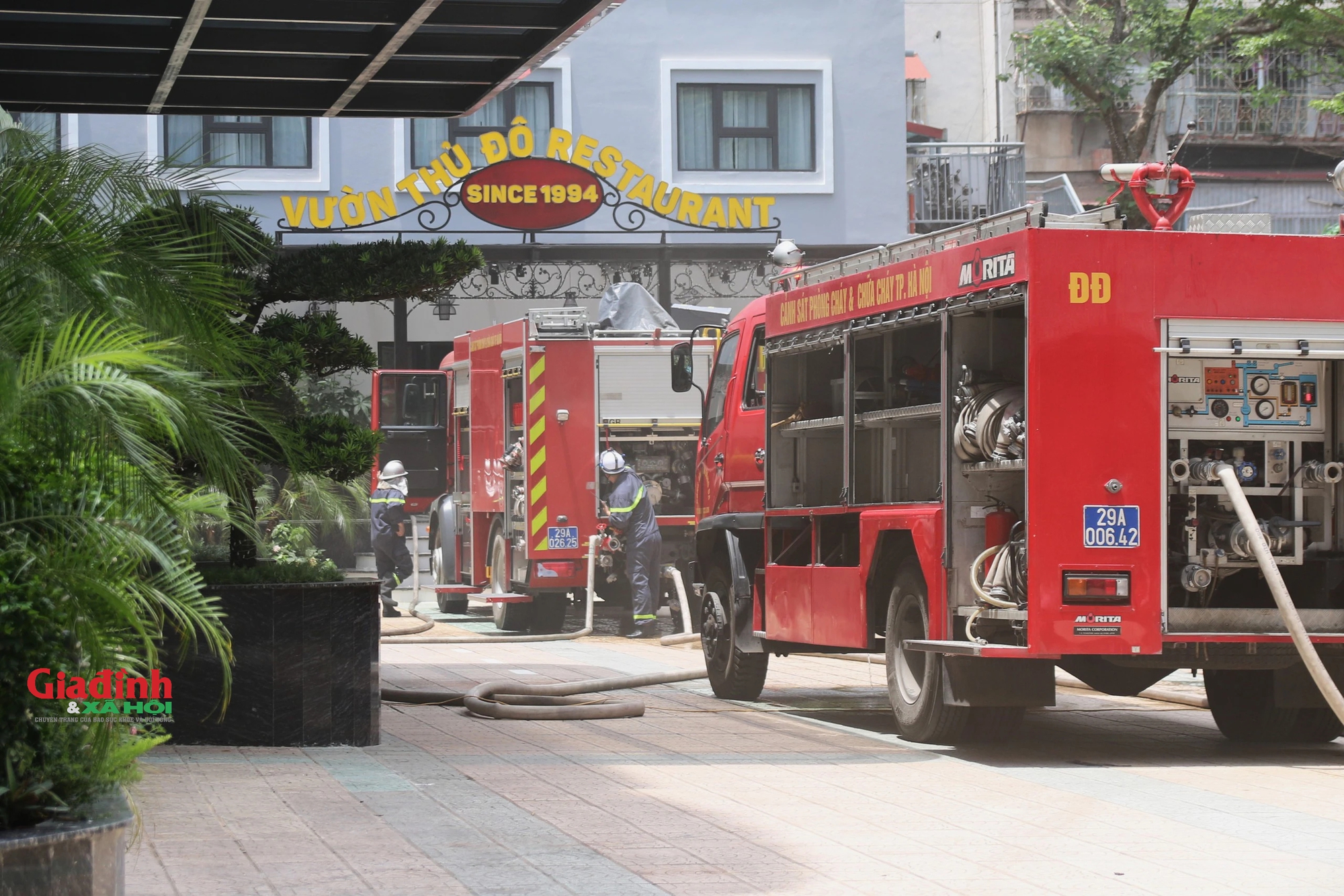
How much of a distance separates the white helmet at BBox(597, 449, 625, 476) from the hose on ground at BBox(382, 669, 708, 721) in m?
5.47


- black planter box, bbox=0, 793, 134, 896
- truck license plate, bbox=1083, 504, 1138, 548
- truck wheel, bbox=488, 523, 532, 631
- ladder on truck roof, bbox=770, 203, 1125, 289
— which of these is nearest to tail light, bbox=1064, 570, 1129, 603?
truck license plate, bbox=1083, 504, 1138, 548

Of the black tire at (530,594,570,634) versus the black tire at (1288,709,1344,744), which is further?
the black tire at (530,594,570,634)

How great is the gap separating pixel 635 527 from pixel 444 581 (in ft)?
13.3

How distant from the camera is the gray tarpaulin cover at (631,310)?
19203 millimetres

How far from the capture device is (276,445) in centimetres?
983

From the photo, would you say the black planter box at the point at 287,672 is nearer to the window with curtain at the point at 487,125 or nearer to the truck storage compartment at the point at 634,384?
the truck storage compartment at the point at 634,384

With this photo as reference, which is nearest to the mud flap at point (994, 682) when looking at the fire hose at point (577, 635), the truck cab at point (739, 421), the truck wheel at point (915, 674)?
the truck wheel at point (915, 674)

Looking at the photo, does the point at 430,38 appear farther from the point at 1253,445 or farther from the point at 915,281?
the point at 1253,445

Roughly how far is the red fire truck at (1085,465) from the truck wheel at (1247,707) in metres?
0.02

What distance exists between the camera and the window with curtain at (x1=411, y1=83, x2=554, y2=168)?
2677 centimetres

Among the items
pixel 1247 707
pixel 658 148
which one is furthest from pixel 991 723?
pixel 658 148

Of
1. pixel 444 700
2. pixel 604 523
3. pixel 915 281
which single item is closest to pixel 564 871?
pixel 915 281

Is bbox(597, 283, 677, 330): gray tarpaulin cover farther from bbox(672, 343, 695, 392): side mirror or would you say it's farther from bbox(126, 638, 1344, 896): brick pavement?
bbox(126, 638, 1344, 896): brick pavement

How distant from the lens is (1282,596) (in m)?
8.96
